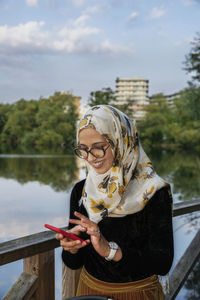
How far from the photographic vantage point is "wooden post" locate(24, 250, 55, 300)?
1.22 meters

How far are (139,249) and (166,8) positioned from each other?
62230 millimetres

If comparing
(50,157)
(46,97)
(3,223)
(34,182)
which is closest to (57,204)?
(3,223)

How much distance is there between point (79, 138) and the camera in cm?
104

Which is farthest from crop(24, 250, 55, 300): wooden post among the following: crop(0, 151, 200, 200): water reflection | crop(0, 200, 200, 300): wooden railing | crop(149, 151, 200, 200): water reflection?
crop(0, 151, 200, 200): water reflection

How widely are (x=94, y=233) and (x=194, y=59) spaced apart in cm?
1418

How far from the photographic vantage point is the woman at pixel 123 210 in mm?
964

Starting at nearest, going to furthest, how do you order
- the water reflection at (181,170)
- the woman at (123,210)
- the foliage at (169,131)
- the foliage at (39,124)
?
1. the woman at (123,210)
2. the water reflection at (181,170)
3. the foliage at (169,131)
4. the foliage at (39,124)

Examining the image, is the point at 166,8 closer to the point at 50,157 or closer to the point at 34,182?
the point at 50,157

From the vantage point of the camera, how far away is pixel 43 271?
1.24m

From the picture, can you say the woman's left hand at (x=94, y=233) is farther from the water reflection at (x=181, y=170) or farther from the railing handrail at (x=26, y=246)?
the water reflection at (x=181, y=170)

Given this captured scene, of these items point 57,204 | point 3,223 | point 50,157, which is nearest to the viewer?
point 3,223

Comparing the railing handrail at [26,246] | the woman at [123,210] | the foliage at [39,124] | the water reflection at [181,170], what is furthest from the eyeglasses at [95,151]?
the foliage at [39,124]

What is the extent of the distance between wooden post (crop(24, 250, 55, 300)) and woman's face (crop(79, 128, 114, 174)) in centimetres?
43

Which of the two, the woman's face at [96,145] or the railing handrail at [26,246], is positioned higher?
the woman's face at [96,145]
